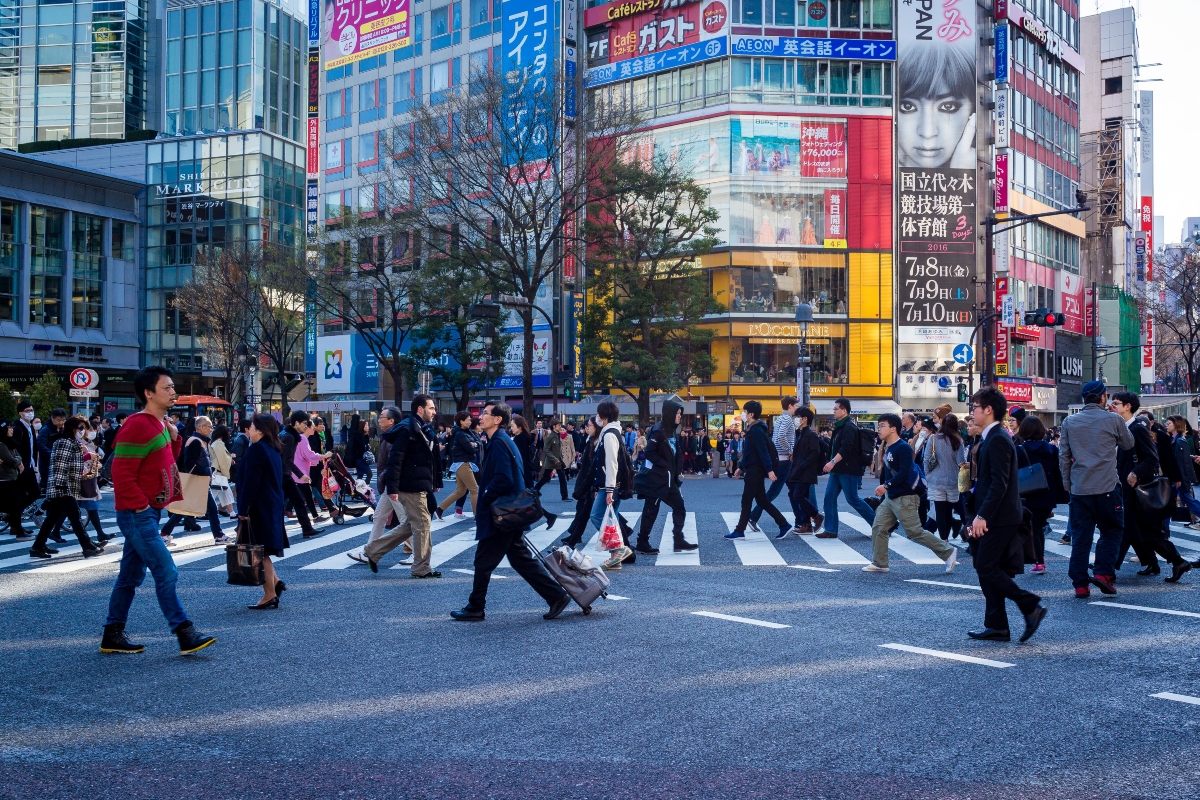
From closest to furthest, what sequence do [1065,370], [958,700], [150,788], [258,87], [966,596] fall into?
[150,788]
[958,700]
[966,596]
[1065,370]
[258,87]

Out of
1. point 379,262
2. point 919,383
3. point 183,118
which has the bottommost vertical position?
point 919,383

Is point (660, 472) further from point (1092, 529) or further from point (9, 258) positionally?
point (9, 258)

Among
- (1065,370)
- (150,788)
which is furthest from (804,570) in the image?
(1065,370)

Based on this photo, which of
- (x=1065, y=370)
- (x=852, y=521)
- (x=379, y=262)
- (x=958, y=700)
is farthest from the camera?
(x=1065, y=370)

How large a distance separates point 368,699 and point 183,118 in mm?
78765

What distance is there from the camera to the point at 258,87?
74.5 m

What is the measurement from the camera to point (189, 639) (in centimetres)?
679

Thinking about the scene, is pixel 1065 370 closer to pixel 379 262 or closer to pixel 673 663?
pixel 379 262

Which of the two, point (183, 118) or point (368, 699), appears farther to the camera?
point (183, 118)

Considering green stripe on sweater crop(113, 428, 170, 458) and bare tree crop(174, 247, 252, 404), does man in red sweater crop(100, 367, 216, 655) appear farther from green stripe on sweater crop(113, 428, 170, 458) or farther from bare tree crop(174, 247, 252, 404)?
bare tree crop(174, 247, 252, 404)

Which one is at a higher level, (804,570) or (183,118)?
(183,118)

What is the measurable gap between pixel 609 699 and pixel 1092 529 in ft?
17.3

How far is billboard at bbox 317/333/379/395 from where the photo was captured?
62094 millimetres

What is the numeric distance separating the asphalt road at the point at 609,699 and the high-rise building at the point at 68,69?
74.6m
